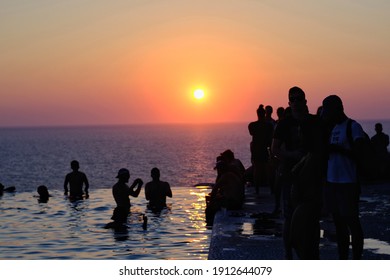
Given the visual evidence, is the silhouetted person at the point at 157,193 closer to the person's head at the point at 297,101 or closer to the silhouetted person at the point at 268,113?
the silhouetted person at the point at 268,113

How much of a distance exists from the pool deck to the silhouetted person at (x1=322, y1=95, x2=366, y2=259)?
155 cm

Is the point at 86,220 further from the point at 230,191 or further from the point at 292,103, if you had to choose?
the point at 292,103

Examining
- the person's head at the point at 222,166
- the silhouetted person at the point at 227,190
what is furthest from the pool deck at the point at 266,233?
the person's head at the point at 222,166

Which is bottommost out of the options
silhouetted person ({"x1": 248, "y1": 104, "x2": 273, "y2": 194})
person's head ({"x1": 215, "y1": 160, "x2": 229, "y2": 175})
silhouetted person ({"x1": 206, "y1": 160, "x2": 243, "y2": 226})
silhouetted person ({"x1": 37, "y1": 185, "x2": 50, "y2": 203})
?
silhouetted person ({"x1": 37, "y1": 185, "x2": 50, "y2": 203})

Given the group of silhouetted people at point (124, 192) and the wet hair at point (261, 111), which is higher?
the wet hair at point (261, 111)

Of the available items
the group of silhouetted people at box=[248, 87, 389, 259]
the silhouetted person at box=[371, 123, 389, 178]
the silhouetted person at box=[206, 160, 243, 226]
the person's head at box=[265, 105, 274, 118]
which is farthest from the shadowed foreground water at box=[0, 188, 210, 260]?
the group of silhouetted people at box=[248, 87, 389, 259]

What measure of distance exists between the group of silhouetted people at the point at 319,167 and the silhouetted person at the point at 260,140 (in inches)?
286

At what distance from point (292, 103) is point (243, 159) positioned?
308 ft

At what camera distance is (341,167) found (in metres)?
8.70

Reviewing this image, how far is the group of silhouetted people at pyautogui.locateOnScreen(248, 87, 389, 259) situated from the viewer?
8156 millimetres

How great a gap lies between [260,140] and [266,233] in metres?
4.85

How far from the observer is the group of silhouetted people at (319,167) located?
26.8 ft

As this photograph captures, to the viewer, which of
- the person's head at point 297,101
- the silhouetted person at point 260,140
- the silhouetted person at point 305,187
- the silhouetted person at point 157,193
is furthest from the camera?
the silhouetted person at point 157,193

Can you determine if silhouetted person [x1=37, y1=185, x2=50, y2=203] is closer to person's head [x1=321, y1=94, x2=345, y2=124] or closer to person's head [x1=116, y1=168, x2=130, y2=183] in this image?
person's head [x1=116, y1=168, x2=130, y2=183]
